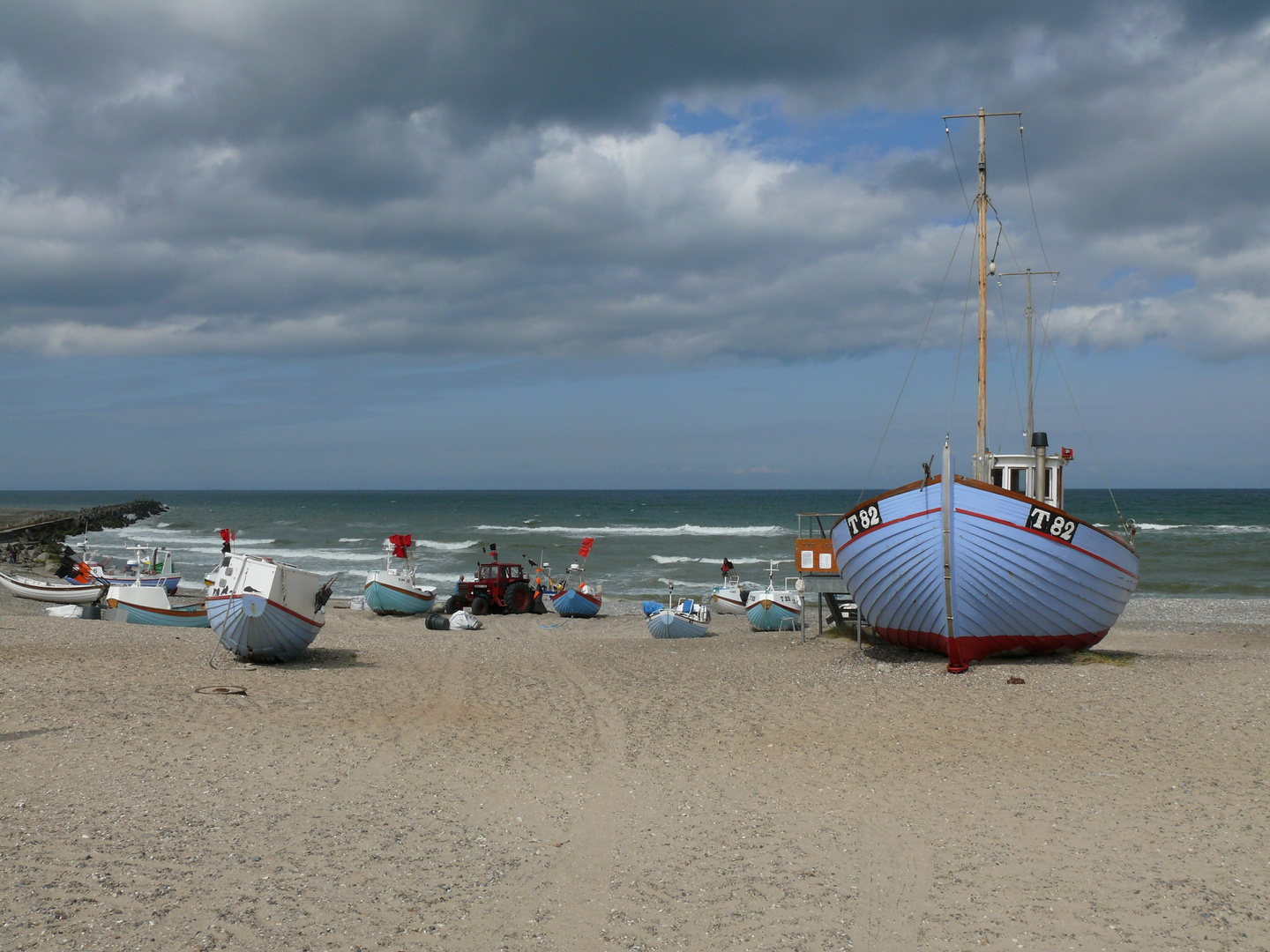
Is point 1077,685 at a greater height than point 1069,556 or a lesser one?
lesser

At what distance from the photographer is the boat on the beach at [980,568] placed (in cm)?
1288

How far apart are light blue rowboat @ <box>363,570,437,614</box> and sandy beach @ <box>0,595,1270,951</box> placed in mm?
13544

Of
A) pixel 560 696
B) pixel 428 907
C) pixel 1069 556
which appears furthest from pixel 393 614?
pixel 428 907

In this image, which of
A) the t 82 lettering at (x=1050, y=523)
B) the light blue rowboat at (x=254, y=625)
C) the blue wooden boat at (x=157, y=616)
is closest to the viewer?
the t 82 lettering at (x=1050, y=523)

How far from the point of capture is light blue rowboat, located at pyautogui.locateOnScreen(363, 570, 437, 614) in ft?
92.3

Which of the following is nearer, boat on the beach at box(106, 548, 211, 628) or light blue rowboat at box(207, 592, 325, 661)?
light blue rowboat at box(207, 592, 325, 661)

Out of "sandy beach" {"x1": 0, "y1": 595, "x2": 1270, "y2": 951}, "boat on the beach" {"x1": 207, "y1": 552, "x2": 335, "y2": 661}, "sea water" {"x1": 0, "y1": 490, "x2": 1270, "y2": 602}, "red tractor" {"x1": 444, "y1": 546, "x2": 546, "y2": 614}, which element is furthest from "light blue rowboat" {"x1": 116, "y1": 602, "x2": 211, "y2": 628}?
"sandy beach" {"x1": 0, "y1": 595, "x2": 1270, "y2": 951}

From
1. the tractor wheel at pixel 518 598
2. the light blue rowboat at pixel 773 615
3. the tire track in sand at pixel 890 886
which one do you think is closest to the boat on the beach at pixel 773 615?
the light blue rowboat at pixel 773 615

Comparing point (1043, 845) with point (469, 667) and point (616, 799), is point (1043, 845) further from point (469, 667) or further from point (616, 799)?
point (469, 667)

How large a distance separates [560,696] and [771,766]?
4.81m

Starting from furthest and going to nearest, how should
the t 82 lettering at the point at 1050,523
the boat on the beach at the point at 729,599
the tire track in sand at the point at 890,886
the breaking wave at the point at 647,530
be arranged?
the breaking wave at the point at 647,530, the boat on the beach at the point at 729,599, the t 82 lettering at the point at 1050,523, the tire track in sand at the point at 890,886

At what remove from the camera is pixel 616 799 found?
843cm

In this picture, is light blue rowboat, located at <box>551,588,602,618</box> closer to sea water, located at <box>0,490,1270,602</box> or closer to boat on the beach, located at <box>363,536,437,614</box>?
sea water, located at <box>0,490,1270,602</box>

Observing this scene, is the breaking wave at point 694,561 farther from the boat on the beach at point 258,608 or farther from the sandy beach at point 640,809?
the sandy beach at point 640,809
